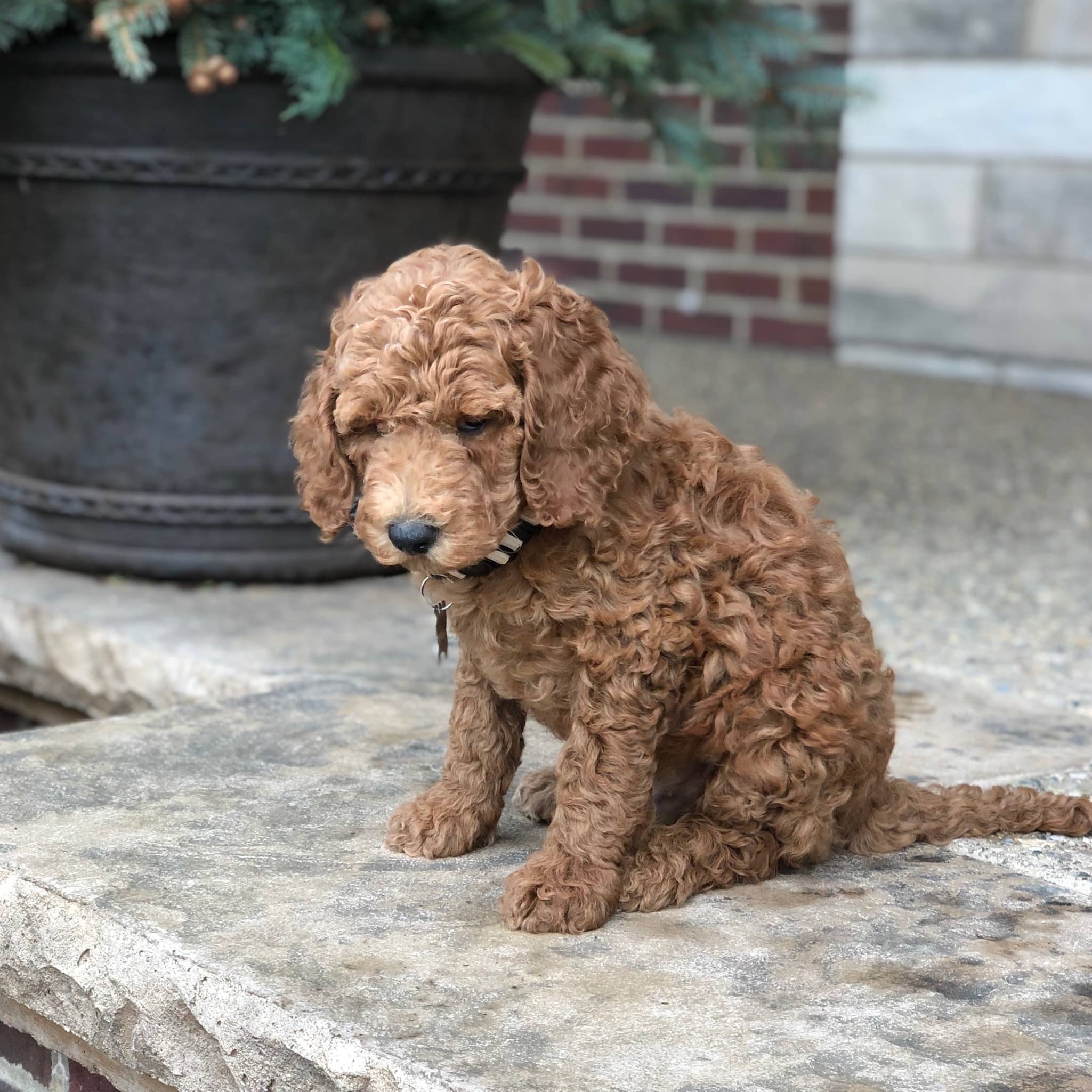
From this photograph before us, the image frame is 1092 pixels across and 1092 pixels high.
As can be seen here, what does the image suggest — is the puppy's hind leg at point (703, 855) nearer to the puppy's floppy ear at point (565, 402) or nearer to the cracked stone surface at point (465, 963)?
the cracked stone surface at point (465, 963)

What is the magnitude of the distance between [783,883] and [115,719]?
4.99 feet

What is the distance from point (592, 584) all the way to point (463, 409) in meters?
0.37

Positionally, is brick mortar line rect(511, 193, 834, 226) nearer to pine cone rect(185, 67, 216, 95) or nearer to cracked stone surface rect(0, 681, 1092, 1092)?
pine cone rect(185, 67, 216, 95)

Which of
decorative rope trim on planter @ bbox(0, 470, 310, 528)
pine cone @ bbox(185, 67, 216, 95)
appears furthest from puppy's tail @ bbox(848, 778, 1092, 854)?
pine cone @ bbox(185, 67, 216, 95)

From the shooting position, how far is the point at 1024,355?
7.59 meters

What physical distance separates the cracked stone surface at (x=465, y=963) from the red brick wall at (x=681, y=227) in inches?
224

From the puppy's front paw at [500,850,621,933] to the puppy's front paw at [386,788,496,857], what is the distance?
25cm

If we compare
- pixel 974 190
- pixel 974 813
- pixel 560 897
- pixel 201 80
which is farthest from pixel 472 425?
pixel 974 190

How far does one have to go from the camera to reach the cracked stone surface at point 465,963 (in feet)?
6.84

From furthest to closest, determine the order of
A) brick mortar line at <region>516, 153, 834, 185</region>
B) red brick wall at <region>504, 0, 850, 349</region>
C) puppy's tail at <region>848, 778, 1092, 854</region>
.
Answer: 1. red brick wall at <region>504, 0, 850, 349</region>
2. brick mortar line at <region>516, 153, 834, 185</region>
3. puppy's tail at <region>848, 778, 1092, 854</region>

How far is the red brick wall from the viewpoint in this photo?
27.1ft

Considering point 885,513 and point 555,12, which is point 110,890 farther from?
point 885,513

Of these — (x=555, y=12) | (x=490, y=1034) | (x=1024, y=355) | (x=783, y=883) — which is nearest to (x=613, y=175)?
(x=1024, y=355)

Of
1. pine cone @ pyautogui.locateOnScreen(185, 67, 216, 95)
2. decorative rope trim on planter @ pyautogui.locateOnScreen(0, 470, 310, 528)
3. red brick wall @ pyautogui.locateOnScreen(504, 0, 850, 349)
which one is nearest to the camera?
pine cone @ pyautogui.locateOnScreen(185, 67, 216, 95)
